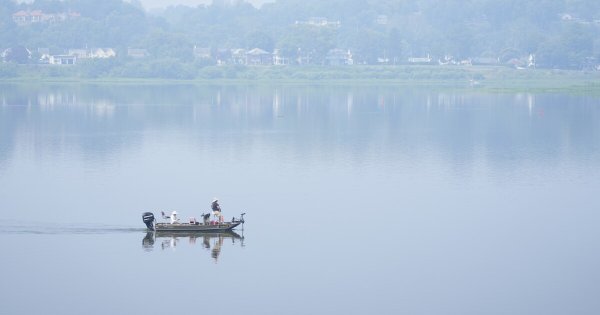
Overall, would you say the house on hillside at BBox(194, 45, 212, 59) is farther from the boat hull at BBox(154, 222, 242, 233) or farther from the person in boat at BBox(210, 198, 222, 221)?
the boat hull at BBox(154, 222, 242, 233)

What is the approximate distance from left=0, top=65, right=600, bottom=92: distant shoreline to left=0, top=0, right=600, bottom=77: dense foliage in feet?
13.2

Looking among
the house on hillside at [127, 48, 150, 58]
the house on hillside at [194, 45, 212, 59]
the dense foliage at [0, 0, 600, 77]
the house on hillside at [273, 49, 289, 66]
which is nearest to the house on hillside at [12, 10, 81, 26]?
the dense foliage at [0, 0, 600, 77]

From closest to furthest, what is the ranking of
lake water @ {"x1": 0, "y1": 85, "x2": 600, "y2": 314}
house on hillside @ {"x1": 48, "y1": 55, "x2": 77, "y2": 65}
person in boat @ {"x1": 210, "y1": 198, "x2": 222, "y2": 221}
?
lake water @ {"x1": 0, "y1": 85, "x2": 600, "y2": 314} → person in boat @ {"x1": 210, "y1": 198, "x2": 222, "y2": 221} → house on hillside @ {"x1": 48, "y1": 55, "x2": 77, "y2": 65}

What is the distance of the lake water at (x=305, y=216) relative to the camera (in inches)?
1012

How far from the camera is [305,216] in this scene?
3428 centimetres

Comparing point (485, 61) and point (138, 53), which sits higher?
point (138, 53)

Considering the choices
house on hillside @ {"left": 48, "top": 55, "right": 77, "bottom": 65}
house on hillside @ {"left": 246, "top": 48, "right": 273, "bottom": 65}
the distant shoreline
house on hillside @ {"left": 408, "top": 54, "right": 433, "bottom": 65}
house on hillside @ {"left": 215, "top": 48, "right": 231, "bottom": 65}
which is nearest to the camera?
the distant shoreline

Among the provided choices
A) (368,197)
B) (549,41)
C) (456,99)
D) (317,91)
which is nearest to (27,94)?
(317,91)

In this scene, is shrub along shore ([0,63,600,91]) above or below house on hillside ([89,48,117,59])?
below

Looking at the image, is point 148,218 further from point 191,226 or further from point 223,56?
point 223,56

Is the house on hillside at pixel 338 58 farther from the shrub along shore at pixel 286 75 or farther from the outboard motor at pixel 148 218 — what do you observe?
the outboard motor at pixel 148 218

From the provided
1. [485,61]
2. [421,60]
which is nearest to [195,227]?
[485,61]

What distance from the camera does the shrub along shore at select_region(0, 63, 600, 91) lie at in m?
126

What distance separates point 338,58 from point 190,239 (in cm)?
12057
